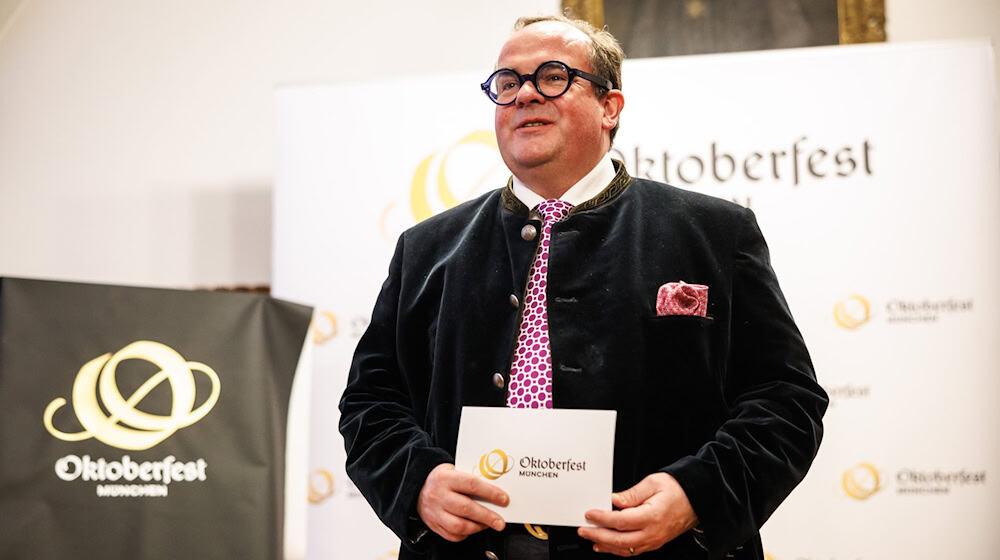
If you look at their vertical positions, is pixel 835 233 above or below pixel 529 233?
above

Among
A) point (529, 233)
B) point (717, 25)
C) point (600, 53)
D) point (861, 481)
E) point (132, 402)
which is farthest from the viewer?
point (717, 25)

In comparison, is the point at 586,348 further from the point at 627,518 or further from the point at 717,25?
the point at 717,25

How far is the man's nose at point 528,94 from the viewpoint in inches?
62.8

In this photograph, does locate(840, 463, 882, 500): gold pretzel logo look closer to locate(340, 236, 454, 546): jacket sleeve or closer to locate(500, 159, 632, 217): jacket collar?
A: locate(500, 159, 632, 217): jacket collar

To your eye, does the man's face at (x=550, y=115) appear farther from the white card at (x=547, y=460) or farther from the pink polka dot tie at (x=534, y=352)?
the white card at (x=547, y=460)

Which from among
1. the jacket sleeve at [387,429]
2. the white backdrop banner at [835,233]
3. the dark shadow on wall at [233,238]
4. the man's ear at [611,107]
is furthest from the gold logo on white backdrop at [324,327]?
the man's ear at [611,107]

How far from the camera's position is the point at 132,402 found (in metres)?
2.42

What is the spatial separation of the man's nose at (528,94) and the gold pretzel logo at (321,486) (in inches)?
68.6

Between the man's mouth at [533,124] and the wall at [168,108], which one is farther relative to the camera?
the wall at [168,108]

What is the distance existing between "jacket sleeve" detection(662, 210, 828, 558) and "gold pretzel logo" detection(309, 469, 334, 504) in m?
1.75

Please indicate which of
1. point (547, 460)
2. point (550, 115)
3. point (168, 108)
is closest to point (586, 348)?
point (547, 460)

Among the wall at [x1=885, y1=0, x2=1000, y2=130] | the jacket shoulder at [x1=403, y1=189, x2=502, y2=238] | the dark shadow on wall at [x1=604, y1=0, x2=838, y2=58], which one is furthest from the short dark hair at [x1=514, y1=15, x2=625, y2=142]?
the wall at [x1=885, y1=0, x2=1000, y2=130]

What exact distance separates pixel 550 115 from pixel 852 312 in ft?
5.19

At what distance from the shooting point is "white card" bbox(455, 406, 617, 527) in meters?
1.33
